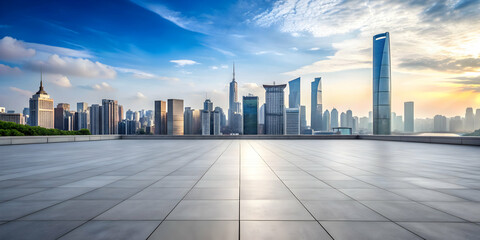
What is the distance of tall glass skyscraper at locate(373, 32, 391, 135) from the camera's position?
46625 mm

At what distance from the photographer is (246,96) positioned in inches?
6747

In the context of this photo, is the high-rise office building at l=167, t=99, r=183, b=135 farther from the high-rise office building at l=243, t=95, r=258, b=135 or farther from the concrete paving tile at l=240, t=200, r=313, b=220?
the concrete paving tile at l=240, t=200, r=313, b=220

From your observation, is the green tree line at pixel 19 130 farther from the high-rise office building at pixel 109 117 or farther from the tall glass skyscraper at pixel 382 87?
the high-rise office building at pixel 109 117

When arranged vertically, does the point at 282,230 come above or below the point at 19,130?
below

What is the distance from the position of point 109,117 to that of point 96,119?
909 cm

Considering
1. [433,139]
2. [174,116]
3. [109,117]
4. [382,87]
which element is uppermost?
[382,87]

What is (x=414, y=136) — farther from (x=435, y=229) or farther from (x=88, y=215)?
(x=88, y=215)

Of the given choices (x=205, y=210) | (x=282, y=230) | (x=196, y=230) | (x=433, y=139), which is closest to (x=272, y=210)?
(x=282, y=230)

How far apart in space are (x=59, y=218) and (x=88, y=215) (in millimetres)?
450

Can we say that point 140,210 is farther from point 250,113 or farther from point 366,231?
point 250,113

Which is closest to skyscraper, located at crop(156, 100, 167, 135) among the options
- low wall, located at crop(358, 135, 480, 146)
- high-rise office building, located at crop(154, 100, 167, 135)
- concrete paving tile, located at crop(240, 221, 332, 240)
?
high-rise office building, located at crop(154, 100, 167, 135)

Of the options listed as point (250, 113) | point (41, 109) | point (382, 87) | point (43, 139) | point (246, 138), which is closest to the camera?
point (43, 139)

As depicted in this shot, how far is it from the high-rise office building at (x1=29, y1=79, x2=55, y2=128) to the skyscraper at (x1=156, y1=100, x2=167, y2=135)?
5960cm

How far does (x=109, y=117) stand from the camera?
6663 inches
